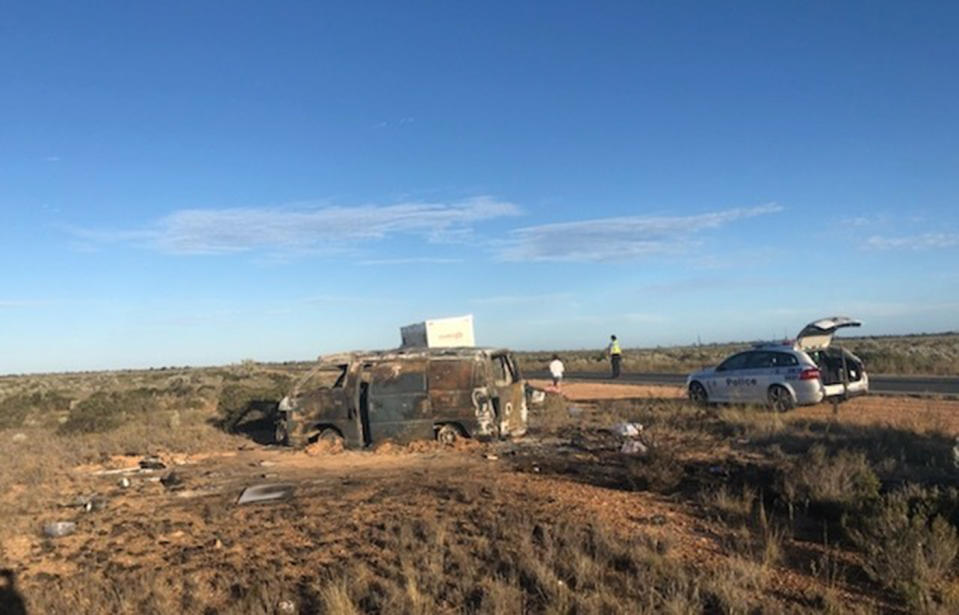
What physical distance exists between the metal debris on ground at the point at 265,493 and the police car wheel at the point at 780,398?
1142 cm

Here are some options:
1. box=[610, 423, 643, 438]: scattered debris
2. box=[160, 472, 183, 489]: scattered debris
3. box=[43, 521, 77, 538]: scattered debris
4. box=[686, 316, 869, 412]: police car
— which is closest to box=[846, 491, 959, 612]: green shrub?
box=[610, 423, 643, 438]: scattered debris

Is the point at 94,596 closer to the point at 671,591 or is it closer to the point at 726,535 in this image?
the point at 671,591

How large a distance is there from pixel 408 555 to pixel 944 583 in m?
4.25

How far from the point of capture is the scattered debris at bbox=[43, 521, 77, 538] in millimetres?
8906

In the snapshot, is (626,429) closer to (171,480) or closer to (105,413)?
(171,480)

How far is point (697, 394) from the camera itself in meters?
20.2

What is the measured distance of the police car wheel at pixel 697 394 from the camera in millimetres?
19938

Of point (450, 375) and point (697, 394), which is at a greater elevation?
point (450, 375)

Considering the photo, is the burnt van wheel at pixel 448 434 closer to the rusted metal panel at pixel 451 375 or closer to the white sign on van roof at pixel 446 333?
the rusted metal panel at pixel 451 375

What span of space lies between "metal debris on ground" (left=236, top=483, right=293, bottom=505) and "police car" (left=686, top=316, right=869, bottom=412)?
1079 cm

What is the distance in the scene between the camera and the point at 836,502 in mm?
7797

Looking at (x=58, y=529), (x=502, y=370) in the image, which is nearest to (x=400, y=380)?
(x=502, y=370)

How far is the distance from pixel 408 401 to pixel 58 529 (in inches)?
246

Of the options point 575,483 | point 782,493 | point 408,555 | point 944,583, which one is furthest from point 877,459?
point 408,555
